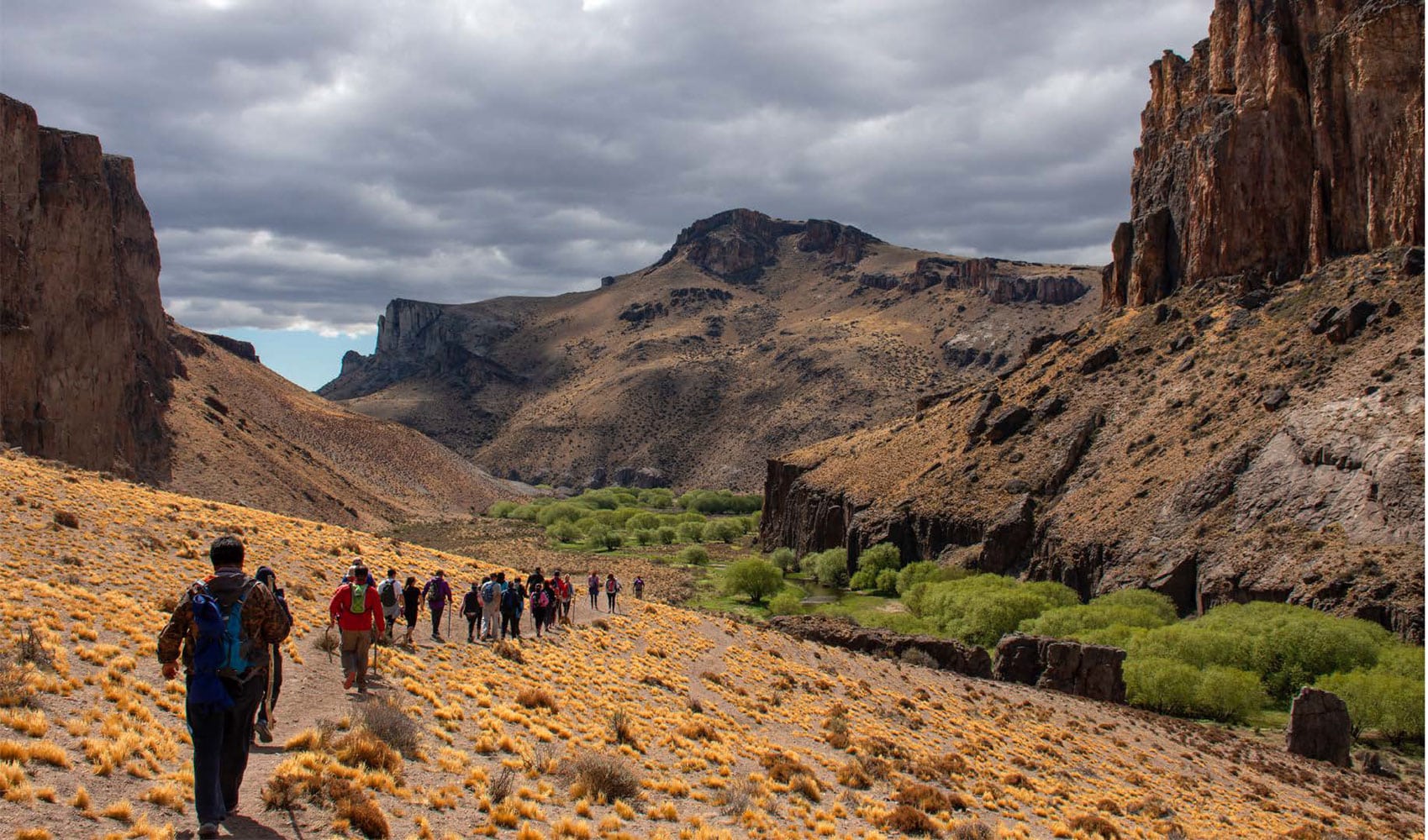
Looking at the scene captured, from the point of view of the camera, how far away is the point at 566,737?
14.8m

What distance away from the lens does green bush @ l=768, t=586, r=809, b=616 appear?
210ft

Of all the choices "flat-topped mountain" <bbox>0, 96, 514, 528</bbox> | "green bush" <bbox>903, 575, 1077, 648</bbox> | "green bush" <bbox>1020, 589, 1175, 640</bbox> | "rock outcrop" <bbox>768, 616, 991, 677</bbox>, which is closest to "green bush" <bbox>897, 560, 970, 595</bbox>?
"green bush" <bbox>903, 575, 1077, 648</bbox>

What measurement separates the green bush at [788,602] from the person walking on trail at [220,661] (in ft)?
177

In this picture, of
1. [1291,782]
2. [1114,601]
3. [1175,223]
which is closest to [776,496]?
[1175,223]

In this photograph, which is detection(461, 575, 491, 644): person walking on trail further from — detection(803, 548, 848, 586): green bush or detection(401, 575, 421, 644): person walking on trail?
detection(803, 548, 848, 586): green bush

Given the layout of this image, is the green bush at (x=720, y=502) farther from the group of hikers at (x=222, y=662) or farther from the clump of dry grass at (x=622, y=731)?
the group of hikers at (x=222, y=662)

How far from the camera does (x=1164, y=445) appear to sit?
61.4 metres

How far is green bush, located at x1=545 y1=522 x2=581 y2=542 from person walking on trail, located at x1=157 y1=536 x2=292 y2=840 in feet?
340

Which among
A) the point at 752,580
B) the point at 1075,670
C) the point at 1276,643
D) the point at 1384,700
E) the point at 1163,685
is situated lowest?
the point at 752,580

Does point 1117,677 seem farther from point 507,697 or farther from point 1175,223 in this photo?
point 1175,223

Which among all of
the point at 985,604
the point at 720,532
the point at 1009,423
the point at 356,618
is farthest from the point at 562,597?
the point at 720,532

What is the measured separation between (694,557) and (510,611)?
72.0 m

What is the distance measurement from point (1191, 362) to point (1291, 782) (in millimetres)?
44794

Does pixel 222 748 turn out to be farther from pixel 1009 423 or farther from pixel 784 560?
pixel 784 560
